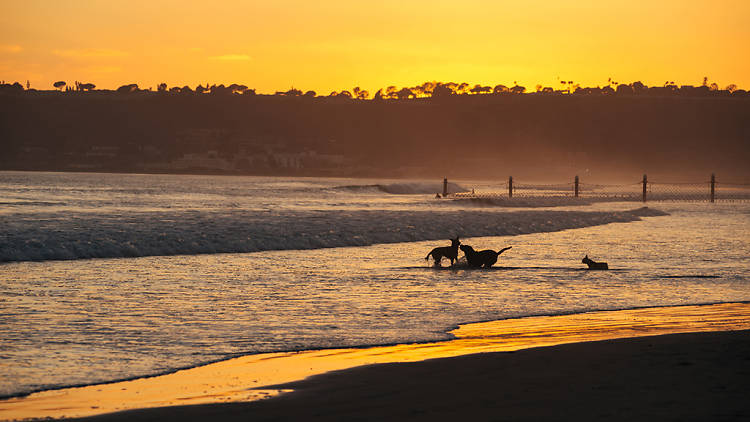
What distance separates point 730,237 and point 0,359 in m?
22.9

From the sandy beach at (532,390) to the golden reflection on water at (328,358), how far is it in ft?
1.05

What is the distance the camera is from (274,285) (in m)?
14.4

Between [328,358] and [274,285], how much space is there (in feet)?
19.4

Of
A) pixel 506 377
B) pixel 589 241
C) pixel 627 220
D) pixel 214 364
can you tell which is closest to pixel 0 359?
pixel 214 364

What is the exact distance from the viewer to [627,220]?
3744 cm

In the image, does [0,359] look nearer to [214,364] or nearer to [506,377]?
[214,364]

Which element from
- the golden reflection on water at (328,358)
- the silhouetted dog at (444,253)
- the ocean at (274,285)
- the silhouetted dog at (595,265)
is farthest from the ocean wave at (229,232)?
the golden reflection on water at (328,358)

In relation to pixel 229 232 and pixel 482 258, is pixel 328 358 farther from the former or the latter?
pixel 229 232

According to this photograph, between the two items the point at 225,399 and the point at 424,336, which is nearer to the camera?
the point at 225,399

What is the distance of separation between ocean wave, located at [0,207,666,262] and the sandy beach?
1322 cm

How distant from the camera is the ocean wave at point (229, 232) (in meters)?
19.8

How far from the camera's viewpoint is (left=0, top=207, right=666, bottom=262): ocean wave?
19828 mm

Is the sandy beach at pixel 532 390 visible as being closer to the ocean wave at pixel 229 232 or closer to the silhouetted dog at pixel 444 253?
the silhouetted dog at pixel 444 253

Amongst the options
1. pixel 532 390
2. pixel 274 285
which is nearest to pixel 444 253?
pixel 274 285
